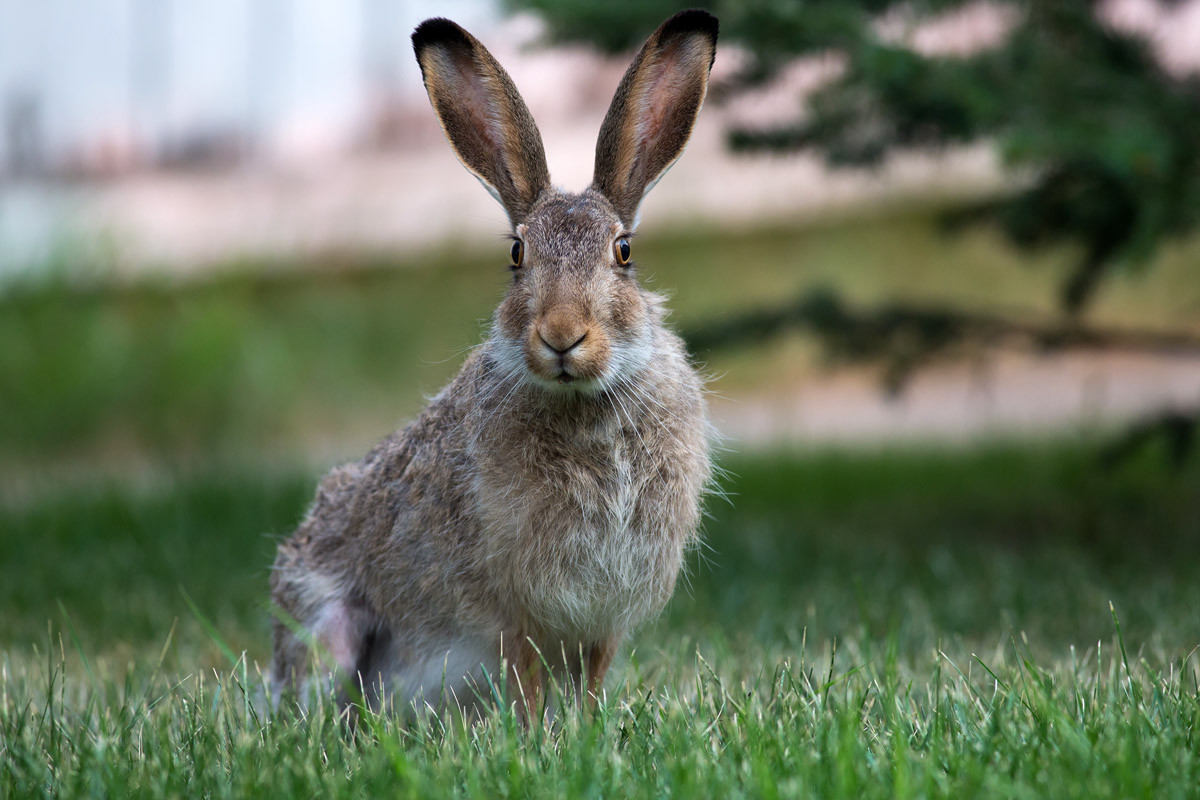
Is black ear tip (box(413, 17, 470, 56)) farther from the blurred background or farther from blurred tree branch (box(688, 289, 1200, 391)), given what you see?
blurred tree branch (box(688, 289, 1200, 391))

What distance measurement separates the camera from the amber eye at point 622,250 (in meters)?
2.81

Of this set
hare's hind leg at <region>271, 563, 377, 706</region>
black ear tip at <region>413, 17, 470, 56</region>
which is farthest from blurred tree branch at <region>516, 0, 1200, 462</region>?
hare's hind leg at <region>271, 563, 377, 706</region>

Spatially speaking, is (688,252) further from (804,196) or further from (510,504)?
(510,504)

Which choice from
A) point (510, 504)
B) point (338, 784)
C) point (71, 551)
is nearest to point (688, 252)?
point (71, 551)

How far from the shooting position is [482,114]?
2.90 meters

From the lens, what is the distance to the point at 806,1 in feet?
16.3

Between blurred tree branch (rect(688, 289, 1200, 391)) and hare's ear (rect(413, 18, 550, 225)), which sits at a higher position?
hare's ear (rect(413, 18, 550, 225))

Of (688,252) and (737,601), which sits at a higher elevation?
(688,252)

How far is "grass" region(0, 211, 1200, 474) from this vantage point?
26.0 ft

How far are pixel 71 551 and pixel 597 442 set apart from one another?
11.9 ft

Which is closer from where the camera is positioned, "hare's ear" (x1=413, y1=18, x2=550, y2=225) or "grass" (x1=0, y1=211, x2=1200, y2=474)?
"hare's ear" (x1=413, y1=18, x2=550, y2=225)

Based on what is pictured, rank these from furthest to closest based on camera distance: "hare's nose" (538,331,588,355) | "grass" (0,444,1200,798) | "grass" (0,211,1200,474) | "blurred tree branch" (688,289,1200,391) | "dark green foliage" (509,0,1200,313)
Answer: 1. "grass" (0,211,1200,474)
2. "blurred tree branch" (688,289,1200,391)
3. "dark green foliage" (509,0,1200,313)
4. "hare's nose" (538,331,588,355)
5. "grass" (0,444,1200,798)

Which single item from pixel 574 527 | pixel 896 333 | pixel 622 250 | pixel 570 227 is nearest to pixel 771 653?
pixel 574 527

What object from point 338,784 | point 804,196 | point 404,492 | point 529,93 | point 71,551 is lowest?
point 71,551
